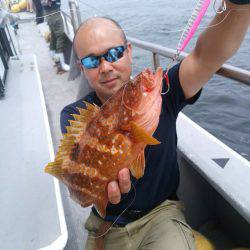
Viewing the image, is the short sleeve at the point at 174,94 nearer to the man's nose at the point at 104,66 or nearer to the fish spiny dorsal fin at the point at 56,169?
the man's nose at the point at 104,66

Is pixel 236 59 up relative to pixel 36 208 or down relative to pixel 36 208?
down

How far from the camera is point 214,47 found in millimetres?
1458

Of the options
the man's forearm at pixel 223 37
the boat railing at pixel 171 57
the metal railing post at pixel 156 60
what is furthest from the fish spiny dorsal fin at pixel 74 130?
the metal railing post at pixel 156 60

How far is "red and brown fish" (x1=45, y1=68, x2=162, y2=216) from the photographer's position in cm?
143

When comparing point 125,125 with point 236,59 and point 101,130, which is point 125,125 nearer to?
point 101,130

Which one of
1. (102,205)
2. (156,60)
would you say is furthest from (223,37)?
(156,60)

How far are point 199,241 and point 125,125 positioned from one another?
42.0 inches

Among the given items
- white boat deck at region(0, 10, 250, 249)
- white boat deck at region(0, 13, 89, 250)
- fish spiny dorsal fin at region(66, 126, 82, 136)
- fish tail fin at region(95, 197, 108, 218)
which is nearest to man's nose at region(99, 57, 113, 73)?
fish spiny dorsal fin at region(66, 126, 82, 136)

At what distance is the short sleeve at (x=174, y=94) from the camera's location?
1711 mm

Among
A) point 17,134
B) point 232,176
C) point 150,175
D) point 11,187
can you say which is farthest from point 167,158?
point 17,134

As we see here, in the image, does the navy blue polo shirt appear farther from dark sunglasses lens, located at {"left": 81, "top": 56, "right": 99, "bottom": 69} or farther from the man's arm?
dark sunglasses lens, located at {"left": 81, "top": 56, "right": 99, "bottom": 69}

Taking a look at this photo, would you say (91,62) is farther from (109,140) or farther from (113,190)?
(113,190)

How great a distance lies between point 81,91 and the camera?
101 inches

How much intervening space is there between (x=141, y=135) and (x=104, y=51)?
0.67m
